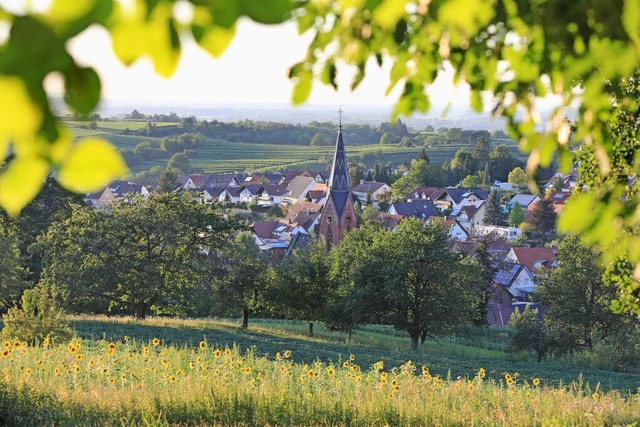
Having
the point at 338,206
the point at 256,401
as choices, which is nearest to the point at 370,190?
the point at 338,206

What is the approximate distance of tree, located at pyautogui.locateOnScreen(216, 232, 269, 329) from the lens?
26.5 meters

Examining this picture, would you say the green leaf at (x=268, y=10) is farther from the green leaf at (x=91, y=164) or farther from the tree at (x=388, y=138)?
the tree at (x=388, y=138)

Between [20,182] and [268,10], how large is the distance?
0.38 metres

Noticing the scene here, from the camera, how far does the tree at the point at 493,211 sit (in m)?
82.9

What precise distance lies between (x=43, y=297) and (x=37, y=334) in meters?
0.56

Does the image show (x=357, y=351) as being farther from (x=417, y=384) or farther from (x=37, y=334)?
(x=417, y=384)

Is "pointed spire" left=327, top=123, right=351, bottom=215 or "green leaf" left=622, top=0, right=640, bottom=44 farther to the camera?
"pointed spire" left=327, top=123, right=351, bottom=215

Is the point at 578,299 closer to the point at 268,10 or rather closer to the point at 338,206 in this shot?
the point at 338,206

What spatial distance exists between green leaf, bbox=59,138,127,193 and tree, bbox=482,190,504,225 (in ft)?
275

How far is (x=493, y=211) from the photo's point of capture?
272ft

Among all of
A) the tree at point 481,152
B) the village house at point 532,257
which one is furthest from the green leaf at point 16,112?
the tree at point 481,152

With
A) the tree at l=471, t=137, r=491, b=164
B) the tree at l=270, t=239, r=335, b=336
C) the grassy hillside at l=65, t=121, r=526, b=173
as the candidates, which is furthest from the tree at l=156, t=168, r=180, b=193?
the tree at l=270, t=239, r=335, b=336

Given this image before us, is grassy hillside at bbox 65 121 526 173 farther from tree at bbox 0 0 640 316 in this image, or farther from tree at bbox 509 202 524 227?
tree at bbox 0 0 640 316

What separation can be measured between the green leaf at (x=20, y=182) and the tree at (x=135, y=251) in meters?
23.7
